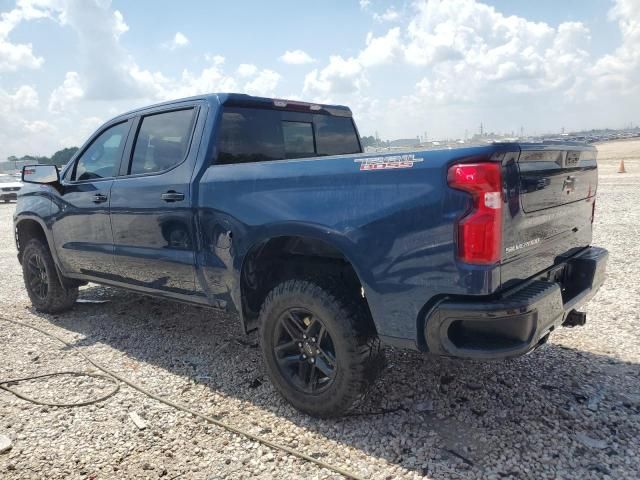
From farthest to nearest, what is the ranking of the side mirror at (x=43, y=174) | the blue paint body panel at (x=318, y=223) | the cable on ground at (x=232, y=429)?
the side mirror at (x=43, y=174) → the cable on ground at (x=232, y=429) → the blue paint body panel at (x=318, y=223)

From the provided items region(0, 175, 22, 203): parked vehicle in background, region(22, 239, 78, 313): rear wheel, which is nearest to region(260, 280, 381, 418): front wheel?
region(22, 239, 78, 313): rear wheel

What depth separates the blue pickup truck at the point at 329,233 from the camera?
2.38 metres

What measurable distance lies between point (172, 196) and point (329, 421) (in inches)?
74.7

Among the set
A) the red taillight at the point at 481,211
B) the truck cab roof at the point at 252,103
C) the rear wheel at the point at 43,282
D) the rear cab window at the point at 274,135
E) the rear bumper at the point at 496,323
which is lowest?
the rear wheel at the point at 43,282

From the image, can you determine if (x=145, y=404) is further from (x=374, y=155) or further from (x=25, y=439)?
Result: (x=374, y=155)

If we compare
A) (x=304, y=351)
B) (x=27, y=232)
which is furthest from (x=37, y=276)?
(x=304, y=351)

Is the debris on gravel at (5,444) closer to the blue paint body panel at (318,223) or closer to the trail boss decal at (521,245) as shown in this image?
the blue paint body panel at (318,223)

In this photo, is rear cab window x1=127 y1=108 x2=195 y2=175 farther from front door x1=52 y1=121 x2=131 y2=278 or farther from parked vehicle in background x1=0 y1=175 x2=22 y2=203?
parked vehicle in background x1=0 y1=175 x2=22 y2=203

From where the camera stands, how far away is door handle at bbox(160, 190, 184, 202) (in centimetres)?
360

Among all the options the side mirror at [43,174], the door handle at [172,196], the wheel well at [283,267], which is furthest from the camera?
the side mirror at [43,174]

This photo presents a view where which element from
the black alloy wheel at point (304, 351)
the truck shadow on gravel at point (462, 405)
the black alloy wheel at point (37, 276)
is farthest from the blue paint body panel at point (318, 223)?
the black alloy wheel at point (37, 276)

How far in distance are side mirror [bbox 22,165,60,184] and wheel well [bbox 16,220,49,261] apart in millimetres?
654

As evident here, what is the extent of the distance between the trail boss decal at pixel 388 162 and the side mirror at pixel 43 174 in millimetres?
3512

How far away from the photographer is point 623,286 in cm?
551
